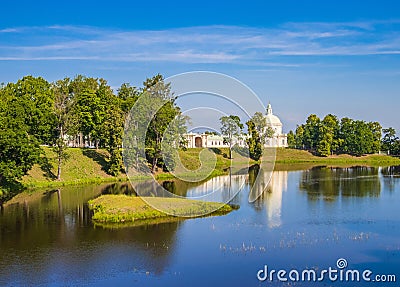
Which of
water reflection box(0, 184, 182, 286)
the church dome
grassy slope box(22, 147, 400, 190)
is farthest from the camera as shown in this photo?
the church dome

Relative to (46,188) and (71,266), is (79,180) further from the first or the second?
(71,266)

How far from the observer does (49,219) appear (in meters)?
33.0

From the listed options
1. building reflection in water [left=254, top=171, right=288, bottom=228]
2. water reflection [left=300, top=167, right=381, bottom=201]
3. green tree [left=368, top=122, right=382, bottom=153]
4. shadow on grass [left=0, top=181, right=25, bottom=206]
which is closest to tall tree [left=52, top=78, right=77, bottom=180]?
shadow on grass [left=0, top=181, right=25, bottom=206]

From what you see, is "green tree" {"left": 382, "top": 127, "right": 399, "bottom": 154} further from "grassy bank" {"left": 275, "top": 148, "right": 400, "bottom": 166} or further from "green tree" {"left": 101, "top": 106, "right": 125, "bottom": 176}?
"green tree" {"left": 101, "top": 106, "right": 125, "bottom": 176}

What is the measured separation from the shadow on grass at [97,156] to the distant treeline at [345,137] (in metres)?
50.1

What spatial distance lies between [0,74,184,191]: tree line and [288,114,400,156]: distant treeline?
1778 inches

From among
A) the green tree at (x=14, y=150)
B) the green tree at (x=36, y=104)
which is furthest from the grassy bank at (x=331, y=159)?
the green tree at (x=14, y=150)

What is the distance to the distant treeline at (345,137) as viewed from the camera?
97750 millimetres

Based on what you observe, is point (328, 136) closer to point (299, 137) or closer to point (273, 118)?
point (299, 137)

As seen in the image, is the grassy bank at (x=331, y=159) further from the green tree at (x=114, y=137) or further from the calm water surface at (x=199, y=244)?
the calm water surface at (x=199, y=244)

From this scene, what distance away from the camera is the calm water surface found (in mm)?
21500

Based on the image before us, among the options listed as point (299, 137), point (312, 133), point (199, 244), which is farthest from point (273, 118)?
point (199, 244)

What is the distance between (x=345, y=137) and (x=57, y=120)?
6360 centimetres

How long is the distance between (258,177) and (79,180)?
2294 cm
